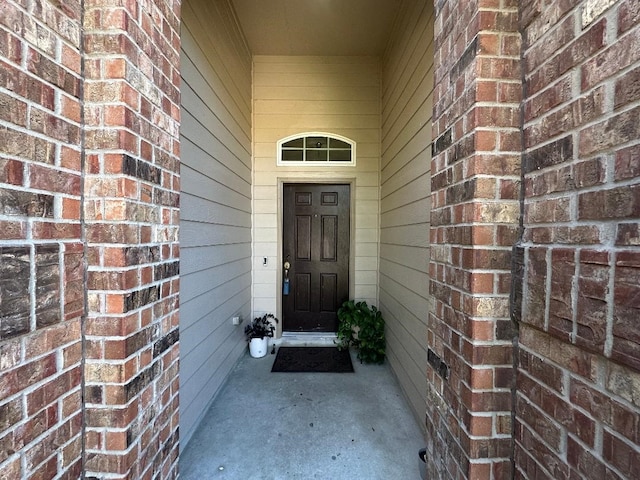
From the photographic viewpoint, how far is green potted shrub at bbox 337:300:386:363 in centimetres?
312

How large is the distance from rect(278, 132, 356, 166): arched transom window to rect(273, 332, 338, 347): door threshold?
2.03 metres

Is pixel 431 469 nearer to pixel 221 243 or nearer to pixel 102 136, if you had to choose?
pixel 102 136

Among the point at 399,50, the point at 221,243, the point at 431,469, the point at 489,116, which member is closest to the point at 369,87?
the point at 399,50

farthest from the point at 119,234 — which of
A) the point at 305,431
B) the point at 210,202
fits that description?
the point at 305,431

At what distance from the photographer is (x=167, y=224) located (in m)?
1.15

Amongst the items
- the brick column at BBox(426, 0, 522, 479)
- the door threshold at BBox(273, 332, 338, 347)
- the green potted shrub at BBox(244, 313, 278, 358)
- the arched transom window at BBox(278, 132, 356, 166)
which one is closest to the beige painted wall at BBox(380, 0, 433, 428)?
the arched transom window at BBox(278, 132, 356, 166)

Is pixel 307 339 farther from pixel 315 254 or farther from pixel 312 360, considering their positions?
pixel 315 254

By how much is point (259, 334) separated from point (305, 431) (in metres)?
1.36

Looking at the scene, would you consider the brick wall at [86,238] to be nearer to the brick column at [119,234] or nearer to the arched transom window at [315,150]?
the brick column at [119,234]

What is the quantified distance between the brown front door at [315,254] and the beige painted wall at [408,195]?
1.90 feet

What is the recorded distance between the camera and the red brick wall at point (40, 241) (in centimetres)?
68

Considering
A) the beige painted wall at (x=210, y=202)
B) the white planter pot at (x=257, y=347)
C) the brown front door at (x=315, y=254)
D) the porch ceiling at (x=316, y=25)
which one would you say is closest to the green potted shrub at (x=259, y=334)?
the white planter pot at (x=257, y=347)

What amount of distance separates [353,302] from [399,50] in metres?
2.62

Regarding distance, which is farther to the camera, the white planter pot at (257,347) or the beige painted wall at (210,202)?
the white planter pot at (257,347)
